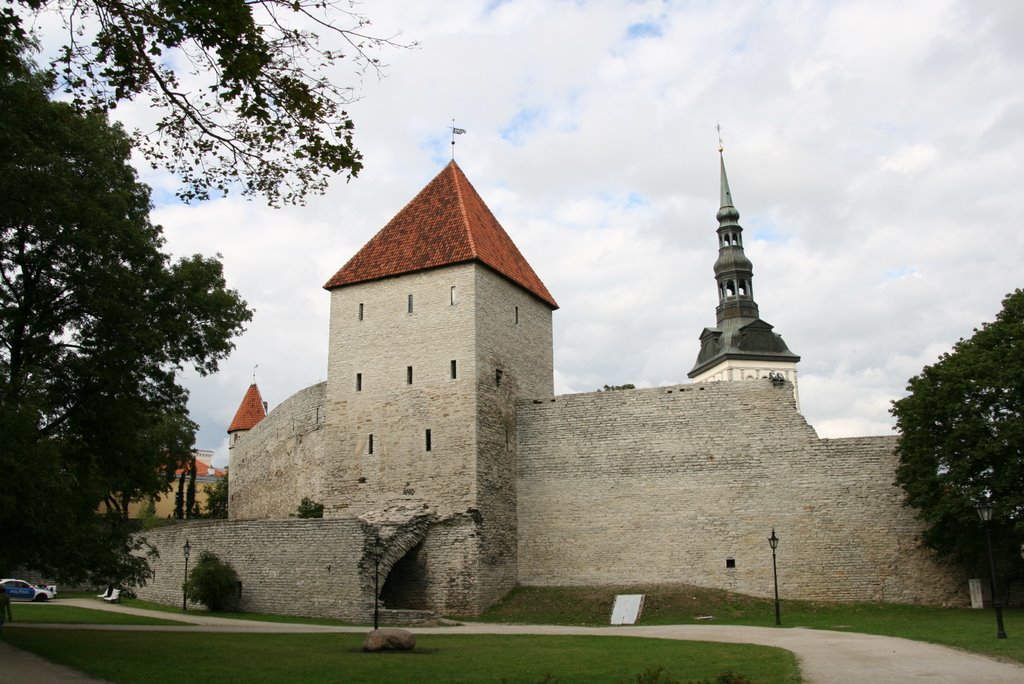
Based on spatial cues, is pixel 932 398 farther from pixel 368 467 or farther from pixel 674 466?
pixel 368 467

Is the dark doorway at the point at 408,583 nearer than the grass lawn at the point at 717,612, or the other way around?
the grass lawn at the point at 717,612

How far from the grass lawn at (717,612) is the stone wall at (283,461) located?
9933 mm

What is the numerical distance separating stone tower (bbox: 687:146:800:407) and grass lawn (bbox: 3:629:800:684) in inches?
1964

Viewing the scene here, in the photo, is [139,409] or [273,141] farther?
[139,409]

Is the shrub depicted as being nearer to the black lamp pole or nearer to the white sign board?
the black lamp pole

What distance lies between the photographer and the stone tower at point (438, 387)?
2280 cm

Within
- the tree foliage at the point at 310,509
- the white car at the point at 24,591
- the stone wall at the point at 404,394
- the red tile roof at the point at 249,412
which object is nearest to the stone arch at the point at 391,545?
the stone wall at the point at 404,394

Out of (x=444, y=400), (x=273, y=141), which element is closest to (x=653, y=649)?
(x=273, y=141)

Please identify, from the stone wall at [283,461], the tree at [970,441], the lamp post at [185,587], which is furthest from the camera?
the stone wall at [283,461]

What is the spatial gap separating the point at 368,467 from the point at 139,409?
8.94 m

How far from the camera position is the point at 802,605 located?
69.8ft

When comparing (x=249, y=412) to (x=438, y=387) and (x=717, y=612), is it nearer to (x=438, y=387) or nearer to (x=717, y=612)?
(x=438, y=387)

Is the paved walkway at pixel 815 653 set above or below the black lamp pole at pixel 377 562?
below

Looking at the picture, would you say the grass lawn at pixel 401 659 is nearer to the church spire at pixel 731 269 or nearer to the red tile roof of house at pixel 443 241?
the red tile roof of house at pixel 443 241
